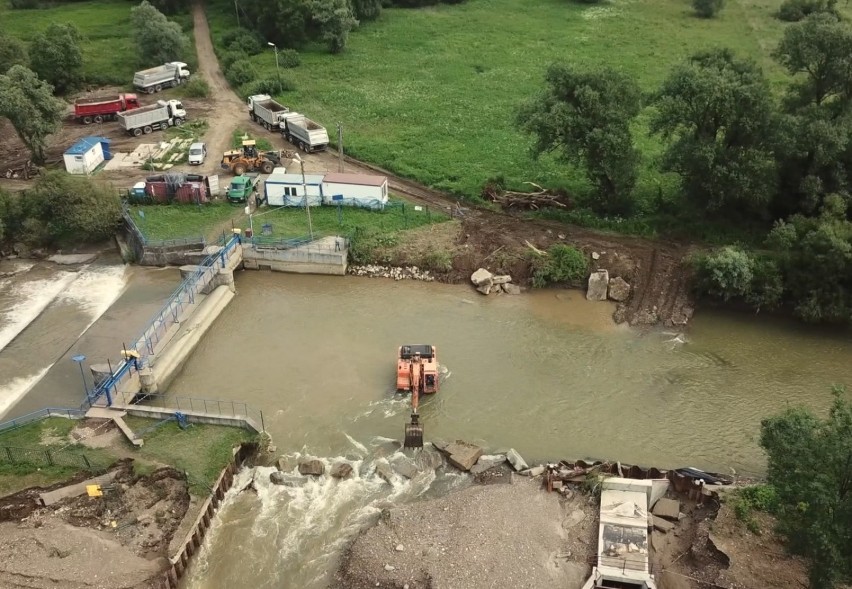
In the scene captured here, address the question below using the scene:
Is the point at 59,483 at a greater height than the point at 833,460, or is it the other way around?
the point at 833,460

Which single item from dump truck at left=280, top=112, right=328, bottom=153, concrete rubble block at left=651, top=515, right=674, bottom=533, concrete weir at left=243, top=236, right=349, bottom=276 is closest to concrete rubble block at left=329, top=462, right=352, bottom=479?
concrete rubble block at left=651, top=515, right=674, bottom=533

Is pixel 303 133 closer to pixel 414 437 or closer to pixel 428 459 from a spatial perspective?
pixel 414 437

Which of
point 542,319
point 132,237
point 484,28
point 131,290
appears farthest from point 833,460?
point 484,28

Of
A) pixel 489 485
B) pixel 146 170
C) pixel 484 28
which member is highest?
pixel 484 28

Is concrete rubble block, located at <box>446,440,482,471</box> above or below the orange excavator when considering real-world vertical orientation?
below

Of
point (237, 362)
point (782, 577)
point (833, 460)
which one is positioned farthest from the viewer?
point (237, 362)

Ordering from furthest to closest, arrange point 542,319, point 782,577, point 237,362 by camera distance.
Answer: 1. point 542,319
2. point 237,362
3. point 782,577

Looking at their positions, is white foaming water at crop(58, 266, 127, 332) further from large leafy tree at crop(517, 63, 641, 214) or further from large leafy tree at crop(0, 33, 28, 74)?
large leafy tree at crop(0, 33, 28, 74)

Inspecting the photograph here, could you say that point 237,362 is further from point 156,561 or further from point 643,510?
→ point 643,510
